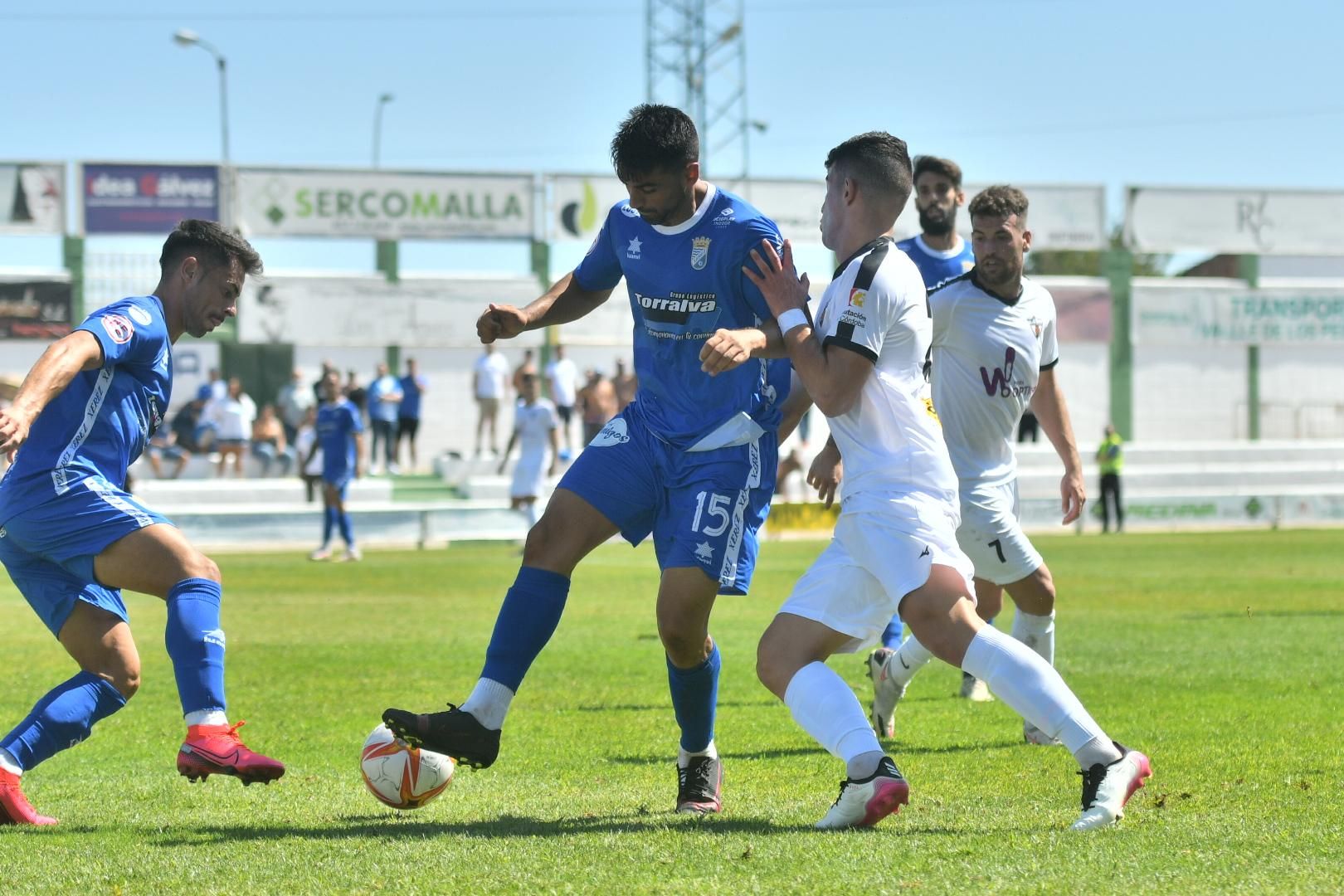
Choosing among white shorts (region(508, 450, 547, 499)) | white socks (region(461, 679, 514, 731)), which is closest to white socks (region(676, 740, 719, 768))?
white socks (region(461, 679, 514, 731))

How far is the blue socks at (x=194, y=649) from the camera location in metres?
5.31

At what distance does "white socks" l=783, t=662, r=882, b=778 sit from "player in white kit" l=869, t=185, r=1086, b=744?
2.16m

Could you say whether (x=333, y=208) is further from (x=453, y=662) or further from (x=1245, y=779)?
(x=1245, y=779)

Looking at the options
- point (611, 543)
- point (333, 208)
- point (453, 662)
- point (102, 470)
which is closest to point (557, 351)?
point (611, 543)

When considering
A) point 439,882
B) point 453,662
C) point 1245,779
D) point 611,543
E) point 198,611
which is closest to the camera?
point 439,882

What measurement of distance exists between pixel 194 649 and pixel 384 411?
2758cm

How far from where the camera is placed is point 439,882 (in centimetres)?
430

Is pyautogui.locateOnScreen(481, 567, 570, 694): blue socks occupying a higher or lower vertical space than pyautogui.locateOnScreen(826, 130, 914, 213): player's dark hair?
lower

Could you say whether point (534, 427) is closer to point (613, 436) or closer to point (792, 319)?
point (613, 436)

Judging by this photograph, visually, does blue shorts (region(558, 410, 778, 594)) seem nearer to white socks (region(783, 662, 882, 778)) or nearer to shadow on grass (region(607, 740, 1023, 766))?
white socks (region(783, 662, 882, 778))

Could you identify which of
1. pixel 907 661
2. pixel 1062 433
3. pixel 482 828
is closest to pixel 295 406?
pixel 1062 433

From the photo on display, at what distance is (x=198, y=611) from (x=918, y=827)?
8.26ft

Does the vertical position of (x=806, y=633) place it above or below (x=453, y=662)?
above

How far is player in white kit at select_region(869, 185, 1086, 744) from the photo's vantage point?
7.11 meters
